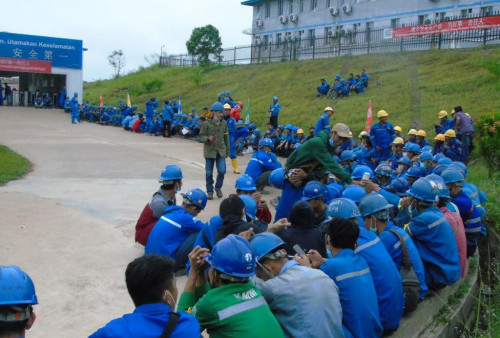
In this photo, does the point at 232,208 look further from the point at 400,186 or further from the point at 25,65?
the point at 25,65

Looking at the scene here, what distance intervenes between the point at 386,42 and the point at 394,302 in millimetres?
27910

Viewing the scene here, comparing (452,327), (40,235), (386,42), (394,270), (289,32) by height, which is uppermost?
(289,32)

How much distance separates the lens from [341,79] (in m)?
25.0

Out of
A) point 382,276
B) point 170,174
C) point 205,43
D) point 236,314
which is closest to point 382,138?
point 170,174

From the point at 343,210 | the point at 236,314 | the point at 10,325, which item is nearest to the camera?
the point at 10,325

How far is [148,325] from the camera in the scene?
261 cm

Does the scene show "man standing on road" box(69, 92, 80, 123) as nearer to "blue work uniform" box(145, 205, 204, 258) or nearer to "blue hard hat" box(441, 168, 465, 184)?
"blue work uniform" box(145, 205, 204, 258)

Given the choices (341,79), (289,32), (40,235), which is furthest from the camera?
(289,32)

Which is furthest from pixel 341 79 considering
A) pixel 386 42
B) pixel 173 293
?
pixel 173 293

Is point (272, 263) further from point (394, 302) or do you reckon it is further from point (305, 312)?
point (394, 302)

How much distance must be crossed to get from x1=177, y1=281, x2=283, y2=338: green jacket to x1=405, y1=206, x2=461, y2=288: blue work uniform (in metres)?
2.73

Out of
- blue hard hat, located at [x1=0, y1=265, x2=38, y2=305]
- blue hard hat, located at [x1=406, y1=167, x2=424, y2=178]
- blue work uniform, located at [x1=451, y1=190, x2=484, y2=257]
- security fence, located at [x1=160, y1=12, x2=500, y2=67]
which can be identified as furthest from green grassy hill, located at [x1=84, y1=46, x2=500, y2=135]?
blue hard hat, located at [x1=0, y1=265, x2=38, y2=305]

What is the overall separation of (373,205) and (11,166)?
10.2 meters

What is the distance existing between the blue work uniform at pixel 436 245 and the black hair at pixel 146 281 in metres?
3.39
